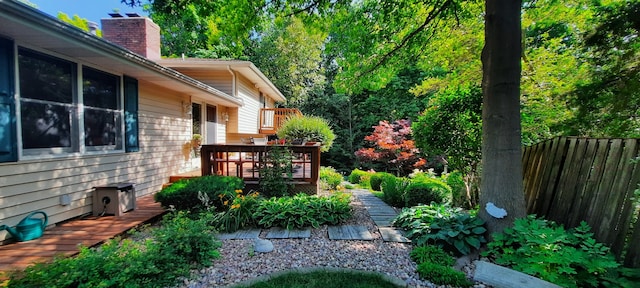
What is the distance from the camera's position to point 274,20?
17.7 feet

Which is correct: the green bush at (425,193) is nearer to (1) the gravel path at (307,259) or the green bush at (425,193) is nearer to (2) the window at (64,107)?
(1) the gravel path at (307,259)

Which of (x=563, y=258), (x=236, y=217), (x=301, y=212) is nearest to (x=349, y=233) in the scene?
(x=301, y=212)

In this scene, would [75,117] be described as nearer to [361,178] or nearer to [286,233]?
[286,233]

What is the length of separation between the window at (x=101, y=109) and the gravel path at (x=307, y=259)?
3156mm

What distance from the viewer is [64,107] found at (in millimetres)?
4207

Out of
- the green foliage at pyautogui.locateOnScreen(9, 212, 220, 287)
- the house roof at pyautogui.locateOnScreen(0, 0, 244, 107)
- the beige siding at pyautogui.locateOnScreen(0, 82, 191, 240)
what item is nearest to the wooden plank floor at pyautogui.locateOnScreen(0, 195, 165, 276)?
the beige siding at pyautogui.locateOnScreen(0, 82, 191, 240)

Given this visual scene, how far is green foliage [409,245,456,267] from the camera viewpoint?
10.2ft

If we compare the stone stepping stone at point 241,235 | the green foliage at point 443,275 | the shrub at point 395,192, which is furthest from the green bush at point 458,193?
the stone stepping stone at point 241,235

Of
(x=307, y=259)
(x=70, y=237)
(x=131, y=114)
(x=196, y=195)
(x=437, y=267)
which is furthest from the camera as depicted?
(x=131, y=114)

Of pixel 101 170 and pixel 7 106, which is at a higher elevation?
pixel 7 106

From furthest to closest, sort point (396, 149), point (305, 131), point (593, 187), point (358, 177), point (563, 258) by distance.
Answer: point (396, 149), point (358, 177), point (305, 131), point (593, 187), point (563, 258)

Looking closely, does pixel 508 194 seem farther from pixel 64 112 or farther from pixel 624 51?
pixel 64 112

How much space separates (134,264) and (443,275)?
9.74ft

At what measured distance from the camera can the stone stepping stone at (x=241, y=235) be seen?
13.2 ft
